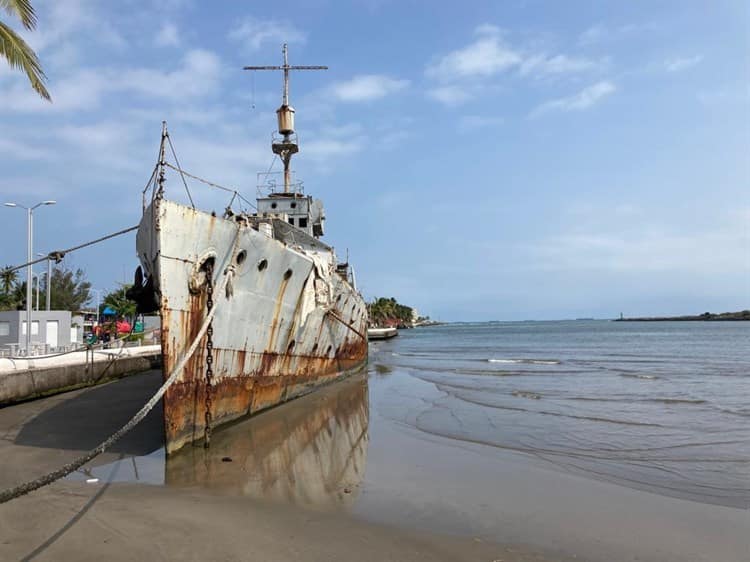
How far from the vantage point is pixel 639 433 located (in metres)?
10.7

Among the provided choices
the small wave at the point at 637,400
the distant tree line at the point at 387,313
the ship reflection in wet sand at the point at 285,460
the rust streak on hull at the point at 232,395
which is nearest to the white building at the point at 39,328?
the rust streak on hull at the point at 232,395

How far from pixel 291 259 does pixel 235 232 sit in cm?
219

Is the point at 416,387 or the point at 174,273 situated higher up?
the point at 174,273

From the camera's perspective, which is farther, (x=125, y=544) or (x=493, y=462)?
(x=493, y=462)

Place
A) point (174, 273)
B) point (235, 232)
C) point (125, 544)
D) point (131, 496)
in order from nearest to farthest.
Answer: point (125, 544) < point (131, 496) < point (174, 273) < point (235, 232)

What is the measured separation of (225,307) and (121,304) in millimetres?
46412

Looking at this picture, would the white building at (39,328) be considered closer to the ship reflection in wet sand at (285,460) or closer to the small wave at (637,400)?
the ship reflection in wet sand at (285,460)

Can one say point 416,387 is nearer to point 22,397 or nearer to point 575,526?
point 22,397

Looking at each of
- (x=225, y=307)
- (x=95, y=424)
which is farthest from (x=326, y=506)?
(x=95, y=424)

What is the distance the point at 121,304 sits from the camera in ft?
166

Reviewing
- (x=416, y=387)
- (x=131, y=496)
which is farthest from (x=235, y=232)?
(x=416, y=387)

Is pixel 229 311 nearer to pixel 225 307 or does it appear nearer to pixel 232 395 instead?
pixel 225 307

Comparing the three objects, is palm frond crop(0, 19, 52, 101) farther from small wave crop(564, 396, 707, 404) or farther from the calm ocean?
small wave crop(564, 396, 707, 404)

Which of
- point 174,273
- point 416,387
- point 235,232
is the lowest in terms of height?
point 416,387
